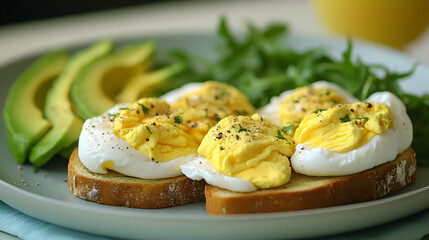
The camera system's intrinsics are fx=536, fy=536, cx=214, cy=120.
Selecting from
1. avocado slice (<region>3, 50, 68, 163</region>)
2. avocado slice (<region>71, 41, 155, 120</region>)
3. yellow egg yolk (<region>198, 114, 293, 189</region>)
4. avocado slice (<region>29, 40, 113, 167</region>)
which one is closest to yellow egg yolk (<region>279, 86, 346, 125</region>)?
yellow egg yolk (<region>198, 114, 293, 189</region>)

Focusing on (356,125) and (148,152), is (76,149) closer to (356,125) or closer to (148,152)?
(148,152)

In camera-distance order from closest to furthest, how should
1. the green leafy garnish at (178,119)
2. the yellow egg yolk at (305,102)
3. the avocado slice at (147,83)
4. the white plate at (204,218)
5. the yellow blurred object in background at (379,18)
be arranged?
the white plate at (204,218), the green leafy garnish at (178,119), the yellow egg yolk at (305,102), the avocado slice at (147,83), the yellow blurred object in background at (379,18)

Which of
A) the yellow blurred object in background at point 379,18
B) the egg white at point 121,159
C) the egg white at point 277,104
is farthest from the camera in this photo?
the yellow blurred object in background at point 379,18

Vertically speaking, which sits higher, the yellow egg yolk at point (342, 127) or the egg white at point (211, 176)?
the yellow egg yolk at point (342, 127)

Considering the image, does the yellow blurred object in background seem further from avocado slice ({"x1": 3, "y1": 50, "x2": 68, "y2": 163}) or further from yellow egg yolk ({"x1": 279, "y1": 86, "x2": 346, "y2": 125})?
avocado slice ({"x1": 3, "y1": 50, "x2": 68, "y2": 163})

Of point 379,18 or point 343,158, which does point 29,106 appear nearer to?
point 343,158

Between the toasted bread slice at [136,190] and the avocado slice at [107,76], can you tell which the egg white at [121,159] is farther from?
the avocado slice at [107,76]

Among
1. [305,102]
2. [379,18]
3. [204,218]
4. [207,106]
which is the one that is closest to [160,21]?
[379,18]

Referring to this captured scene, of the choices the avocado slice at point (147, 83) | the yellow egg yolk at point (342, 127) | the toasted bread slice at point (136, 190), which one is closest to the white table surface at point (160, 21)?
the avocado slice at point (147, 83)
